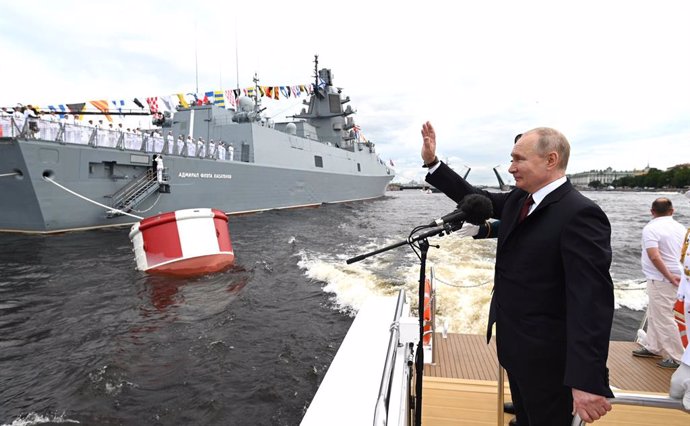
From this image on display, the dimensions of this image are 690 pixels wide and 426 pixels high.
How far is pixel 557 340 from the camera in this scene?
147 cm

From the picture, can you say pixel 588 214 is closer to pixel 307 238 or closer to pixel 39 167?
pixel 307 238

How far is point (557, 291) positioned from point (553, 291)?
0.01 meters

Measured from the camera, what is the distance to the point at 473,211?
1.60 meters

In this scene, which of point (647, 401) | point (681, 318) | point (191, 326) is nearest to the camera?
point (647, 401)

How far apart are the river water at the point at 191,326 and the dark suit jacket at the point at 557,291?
2.49 metres

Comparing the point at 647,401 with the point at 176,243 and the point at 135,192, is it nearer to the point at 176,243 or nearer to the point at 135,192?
the point at 176,243

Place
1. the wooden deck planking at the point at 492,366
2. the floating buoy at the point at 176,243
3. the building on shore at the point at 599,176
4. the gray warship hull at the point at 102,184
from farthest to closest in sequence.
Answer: the building on shore at the point at 599,176
the gray warship hull at the point at 102,184
the floating buoy at the point at 176,243
the wooden deck planking at the point at 492,366

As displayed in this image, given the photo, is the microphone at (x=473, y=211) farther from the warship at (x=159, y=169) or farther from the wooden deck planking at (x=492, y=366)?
the warship at (x=159, y=169)

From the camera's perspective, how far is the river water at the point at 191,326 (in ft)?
11.4

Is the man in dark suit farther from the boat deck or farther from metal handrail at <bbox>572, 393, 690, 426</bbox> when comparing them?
the boat deck

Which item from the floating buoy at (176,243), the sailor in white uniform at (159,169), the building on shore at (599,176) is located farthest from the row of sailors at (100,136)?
the building on shore at (599,176)

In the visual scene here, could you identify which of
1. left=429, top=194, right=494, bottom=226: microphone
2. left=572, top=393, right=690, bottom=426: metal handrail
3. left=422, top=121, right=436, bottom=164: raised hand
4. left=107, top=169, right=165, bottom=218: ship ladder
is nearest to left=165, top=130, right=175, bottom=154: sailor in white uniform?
left=107, top=169, right=165, bottom=218: ship ladder

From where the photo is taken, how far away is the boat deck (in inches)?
97.0

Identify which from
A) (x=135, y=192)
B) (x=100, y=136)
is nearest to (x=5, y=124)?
(x=100, y=136)
